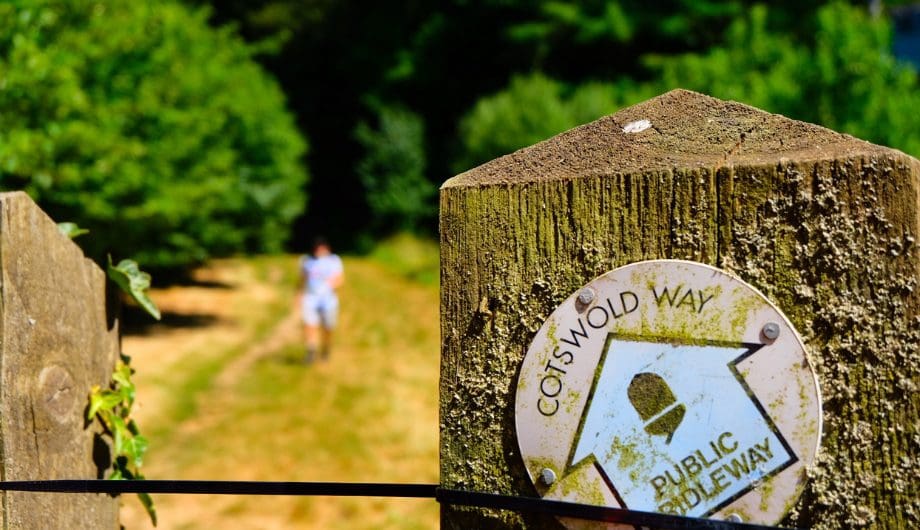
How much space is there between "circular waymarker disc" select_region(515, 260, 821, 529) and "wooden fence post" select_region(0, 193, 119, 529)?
3.14 ft

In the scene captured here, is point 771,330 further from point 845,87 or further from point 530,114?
point 530,114

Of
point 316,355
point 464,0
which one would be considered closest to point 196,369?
point 316,355

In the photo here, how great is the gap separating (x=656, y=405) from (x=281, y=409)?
29.3ft

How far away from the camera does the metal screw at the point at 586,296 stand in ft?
3.94

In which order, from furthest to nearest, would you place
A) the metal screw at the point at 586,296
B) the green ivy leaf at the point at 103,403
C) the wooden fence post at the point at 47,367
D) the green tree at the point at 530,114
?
the green tree at the point at 530,114
the green ivy leaf at the point at 103,403
the wooden fence post at the point at 47,367
the metal screw at the point at 586,296

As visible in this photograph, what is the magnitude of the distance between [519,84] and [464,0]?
6210 millimetres

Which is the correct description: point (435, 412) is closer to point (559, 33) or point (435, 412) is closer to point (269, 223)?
point (269, 223)

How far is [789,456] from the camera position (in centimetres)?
108

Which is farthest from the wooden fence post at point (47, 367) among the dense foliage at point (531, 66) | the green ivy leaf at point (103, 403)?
the dense foliage at point (531, 66)

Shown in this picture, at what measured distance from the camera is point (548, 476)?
121 cm

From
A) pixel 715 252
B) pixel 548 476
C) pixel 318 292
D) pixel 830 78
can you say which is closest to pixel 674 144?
pixel 715 252

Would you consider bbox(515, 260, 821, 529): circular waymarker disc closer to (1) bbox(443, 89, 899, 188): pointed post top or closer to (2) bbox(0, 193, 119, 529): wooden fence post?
(1) bbox(443, 89, 899, 188): pointed post top

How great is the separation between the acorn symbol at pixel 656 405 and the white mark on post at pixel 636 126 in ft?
1.32

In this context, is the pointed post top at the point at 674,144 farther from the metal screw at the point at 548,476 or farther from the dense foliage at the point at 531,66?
the dense foliage at the point at 531,66
